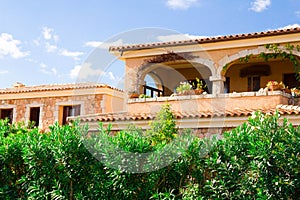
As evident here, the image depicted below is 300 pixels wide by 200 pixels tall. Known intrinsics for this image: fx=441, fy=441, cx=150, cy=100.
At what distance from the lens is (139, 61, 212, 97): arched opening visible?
17048mm

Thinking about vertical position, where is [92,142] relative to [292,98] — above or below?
below

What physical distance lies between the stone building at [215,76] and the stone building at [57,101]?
12.7 feet

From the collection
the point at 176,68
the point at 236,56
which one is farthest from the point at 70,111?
the point at 236,56

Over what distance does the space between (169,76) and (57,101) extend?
6328 millimetres

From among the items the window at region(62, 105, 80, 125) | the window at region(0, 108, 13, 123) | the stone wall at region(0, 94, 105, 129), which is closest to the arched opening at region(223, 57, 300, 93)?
the stone wall at region(0, 94, 105, 129)

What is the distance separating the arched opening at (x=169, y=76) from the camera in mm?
17048

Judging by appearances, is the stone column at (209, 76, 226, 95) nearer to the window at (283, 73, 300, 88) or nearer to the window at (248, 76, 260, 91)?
the window at (248, 76, 260, 91)

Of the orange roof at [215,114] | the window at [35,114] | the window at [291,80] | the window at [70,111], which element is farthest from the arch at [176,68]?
the window at [35,114]

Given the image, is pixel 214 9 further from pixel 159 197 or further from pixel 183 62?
pixel 159 197

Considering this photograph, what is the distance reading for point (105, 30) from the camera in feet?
43.4

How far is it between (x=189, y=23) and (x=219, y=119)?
9.61 ft

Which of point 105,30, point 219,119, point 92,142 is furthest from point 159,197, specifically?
point 105,30

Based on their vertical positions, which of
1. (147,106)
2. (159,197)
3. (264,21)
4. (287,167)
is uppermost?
(264,21)

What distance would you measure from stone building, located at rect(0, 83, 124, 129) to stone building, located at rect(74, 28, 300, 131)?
3.87m
